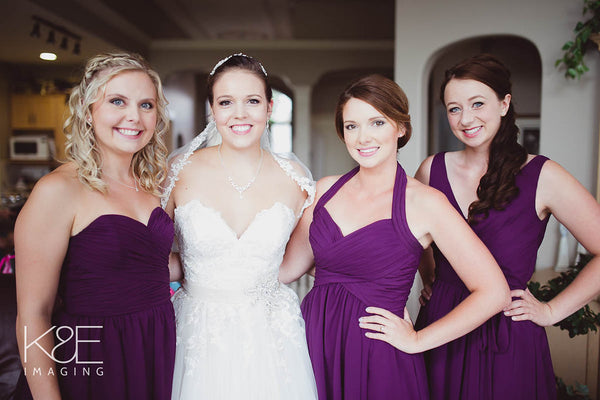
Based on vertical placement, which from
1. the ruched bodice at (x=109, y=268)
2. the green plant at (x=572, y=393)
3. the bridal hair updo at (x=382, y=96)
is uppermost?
the bridal hair updo at (x=382, y=96)

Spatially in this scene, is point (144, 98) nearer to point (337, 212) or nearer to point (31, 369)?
point (337, 212)

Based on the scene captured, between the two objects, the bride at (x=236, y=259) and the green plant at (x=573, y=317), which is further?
the green plant at (x=573, y=317)

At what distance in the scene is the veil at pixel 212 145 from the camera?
1854 millimetres

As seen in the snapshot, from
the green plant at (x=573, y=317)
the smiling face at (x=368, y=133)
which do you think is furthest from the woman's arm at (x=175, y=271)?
the green plant at (x=573, y=317)

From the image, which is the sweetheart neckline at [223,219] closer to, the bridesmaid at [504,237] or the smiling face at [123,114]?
the smiling face at [123,114]

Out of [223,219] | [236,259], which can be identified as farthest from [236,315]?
[223,219]

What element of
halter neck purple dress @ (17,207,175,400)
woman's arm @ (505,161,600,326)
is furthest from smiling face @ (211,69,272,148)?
woman's arm @ (505,161,600,326)

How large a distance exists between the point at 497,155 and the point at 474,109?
202mm

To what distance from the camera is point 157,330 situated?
1549 millimetres

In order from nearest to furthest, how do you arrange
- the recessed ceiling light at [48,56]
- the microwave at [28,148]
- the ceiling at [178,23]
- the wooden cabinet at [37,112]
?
1. the ceiling at [178,23]
2. the recessed ceiling light at [48,56]
3. the microwave at [28,148]
4. the wooden cabinet at [37,112]

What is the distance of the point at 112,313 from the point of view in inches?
57.6

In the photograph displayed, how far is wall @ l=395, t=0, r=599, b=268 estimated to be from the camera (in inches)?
135

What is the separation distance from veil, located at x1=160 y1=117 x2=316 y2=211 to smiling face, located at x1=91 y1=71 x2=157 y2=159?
0.26 m

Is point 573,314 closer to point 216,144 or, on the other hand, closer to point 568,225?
point 568,225
